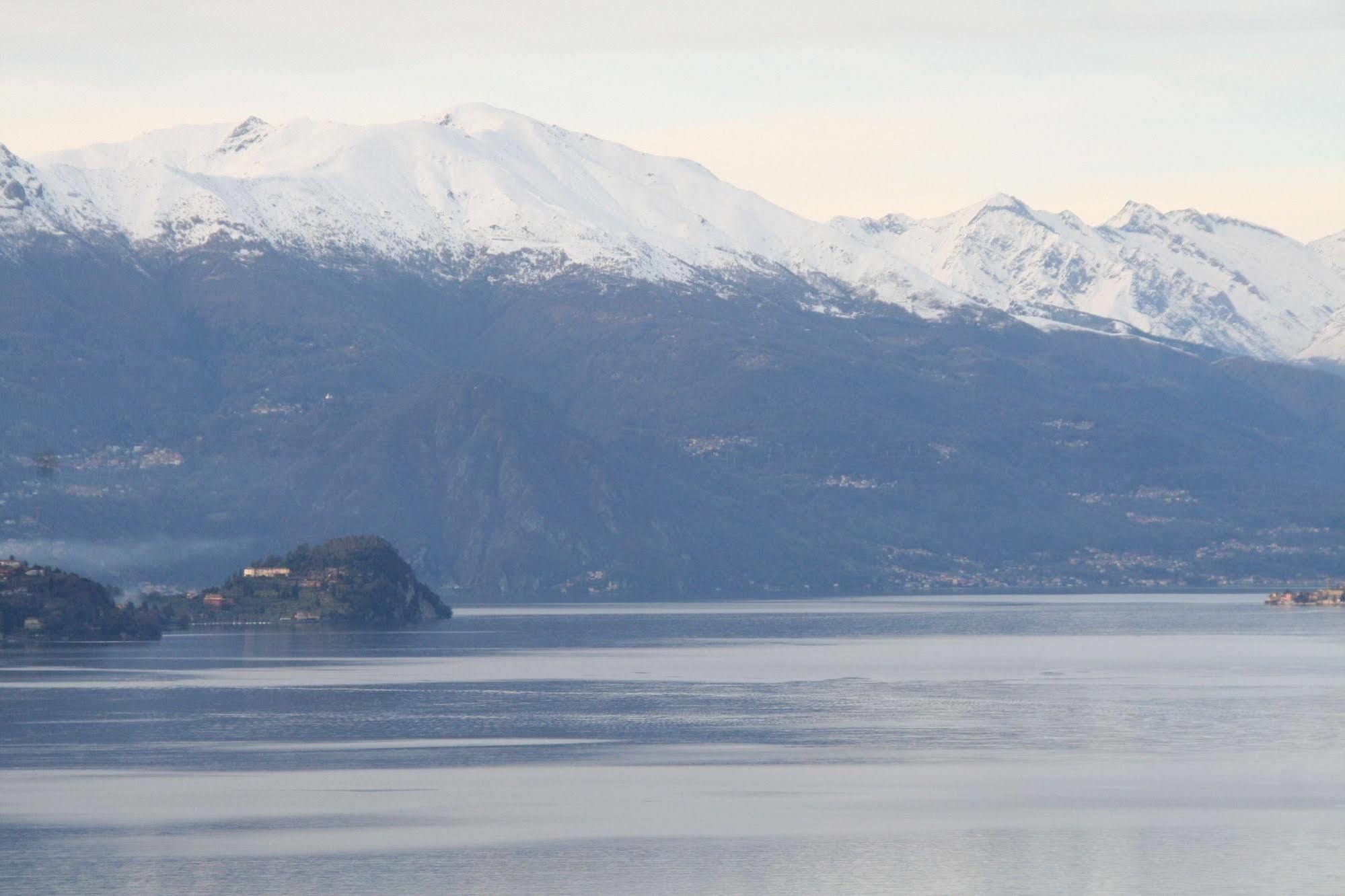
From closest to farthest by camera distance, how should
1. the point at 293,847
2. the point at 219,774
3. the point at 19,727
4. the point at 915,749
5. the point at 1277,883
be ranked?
the point at 1277,883 → the point at 293,847 → the point at 219,774 → the point at 915,749 → the point at 19,727

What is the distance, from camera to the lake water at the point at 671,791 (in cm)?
9138

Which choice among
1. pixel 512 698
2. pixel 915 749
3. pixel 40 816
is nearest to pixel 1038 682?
pixel 512 698

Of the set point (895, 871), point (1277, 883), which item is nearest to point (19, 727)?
point (895, 871)

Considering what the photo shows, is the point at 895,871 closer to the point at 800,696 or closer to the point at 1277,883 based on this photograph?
the point at 1277,883

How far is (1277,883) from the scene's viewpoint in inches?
3457

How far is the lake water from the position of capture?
300 feet

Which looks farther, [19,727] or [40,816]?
[19,727]

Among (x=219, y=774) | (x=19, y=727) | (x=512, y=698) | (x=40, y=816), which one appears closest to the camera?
(x=40, y=816)

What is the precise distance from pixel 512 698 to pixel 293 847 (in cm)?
7520

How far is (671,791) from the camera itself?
115500 mm

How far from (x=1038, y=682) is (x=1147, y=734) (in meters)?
45.9

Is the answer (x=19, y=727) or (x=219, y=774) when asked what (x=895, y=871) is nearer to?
(x=219, y=774)

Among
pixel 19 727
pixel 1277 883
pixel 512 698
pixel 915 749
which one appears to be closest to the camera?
pixel 1277 883

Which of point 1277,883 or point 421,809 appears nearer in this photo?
point 1277,883
